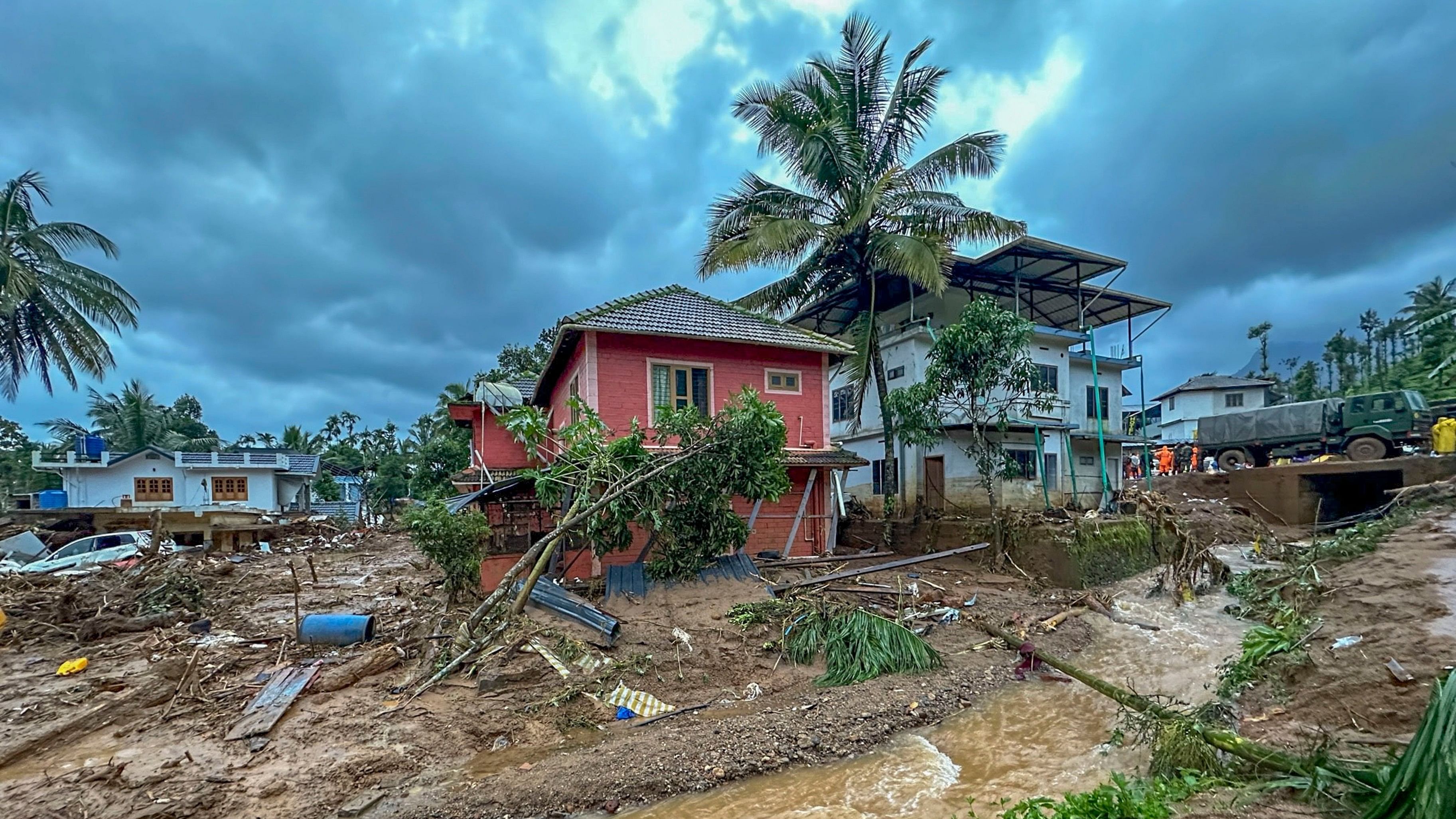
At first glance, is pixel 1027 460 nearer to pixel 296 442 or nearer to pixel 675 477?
pixel 675 477

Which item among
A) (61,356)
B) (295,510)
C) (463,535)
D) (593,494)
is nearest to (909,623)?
(593,494)

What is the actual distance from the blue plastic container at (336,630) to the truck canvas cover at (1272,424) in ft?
102

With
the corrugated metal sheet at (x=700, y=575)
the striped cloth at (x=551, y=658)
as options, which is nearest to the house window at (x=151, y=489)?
the corrugated metal sheet at (x=700, y=575)

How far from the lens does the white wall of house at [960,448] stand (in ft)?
66.8

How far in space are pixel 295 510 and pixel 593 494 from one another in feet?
110

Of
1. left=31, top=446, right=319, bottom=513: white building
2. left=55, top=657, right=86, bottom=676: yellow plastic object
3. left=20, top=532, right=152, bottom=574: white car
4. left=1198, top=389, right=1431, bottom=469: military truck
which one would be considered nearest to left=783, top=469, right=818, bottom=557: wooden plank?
left=55, top=657, right=86, bottom=676: yellow plastic object

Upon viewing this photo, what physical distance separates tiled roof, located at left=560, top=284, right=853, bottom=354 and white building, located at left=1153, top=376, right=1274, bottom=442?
1540 inches

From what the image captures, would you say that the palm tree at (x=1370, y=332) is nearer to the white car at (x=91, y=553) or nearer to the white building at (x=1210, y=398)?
the white building at (x=1210, y=398)

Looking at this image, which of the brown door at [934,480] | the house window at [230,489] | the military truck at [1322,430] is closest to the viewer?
the brown door at [934,480]

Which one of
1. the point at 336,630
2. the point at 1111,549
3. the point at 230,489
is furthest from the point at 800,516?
the point at 230,489

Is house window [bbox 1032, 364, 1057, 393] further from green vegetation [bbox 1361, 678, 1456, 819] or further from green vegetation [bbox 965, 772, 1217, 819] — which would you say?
green vegetation [bbox 1361, 678, 1456, 819]

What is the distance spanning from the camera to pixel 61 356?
22609mm

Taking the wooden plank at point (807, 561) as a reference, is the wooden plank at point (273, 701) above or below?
below

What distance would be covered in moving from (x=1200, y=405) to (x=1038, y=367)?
32262 millimetres
